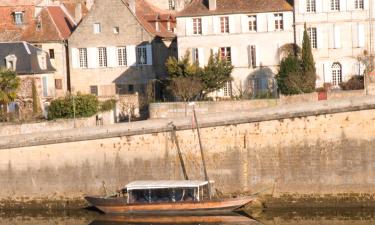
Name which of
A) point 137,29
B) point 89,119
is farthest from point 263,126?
point 137,29

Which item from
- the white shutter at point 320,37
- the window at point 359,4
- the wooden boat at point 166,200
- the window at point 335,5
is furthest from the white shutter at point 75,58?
the wooden boat at point 166,200

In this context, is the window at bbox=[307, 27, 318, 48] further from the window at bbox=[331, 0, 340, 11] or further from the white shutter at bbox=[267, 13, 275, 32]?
the white shutter at bbox=[267, 13, 275, 32]

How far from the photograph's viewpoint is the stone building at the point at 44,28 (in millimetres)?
69125

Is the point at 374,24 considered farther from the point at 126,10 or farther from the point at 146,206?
the point at 146,206

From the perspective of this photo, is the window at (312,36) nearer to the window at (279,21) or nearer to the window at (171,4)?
the window at (279,21)

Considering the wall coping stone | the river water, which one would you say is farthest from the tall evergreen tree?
the river water

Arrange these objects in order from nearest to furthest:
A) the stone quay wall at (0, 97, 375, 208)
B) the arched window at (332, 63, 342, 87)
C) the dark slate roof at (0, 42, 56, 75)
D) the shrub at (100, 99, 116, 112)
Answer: the stone quay wall at (0, 97, 375, 208) → the shrub at (100, 99, 116, 112) → the arched window at (332, 63, 342, 87) → the dark slate roof at (0, 42, 56, 75)

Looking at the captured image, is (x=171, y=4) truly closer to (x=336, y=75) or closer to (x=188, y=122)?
(x=336, y=75)

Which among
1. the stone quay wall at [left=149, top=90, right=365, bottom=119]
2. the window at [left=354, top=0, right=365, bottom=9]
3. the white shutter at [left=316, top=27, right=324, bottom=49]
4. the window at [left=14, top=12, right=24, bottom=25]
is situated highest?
the window at [left=14, top=12, right=24, bottom=25]

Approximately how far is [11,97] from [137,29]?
8962mm

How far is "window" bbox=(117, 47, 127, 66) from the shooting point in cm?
6806

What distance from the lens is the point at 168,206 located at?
50.1m

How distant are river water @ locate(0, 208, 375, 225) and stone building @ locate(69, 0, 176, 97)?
1634 centimetres

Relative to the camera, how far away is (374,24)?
6231cm
